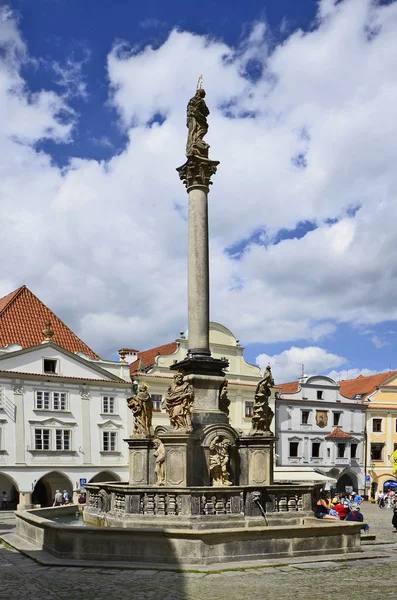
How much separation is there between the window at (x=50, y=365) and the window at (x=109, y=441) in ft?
14.6

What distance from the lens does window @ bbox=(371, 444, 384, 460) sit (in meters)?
49.6

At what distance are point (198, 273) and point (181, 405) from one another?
11.3 feet

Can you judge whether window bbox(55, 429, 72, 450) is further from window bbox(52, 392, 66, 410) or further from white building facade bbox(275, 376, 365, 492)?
white building facade bbox(275, 376, 365, 492)

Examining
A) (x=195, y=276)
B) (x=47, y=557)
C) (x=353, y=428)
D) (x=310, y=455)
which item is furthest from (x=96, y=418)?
(x=47, y=557)

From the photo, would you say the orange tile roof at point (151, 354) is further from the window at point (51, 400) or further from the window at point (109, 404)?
the window at point (51, 400)

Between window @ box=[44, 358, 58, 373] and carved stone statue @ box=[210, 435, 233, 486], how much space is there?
76.6ft

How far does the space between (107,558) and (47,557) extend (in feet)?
3.83

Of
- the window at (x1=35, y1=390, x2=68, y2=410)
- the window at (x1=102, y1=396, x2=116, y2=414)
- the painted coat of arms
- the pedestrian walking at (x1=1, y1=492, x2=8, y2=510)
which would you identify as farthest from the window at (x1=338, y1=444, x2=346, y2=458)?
the pedestrian walking at (x1=1, y1=492, x2=8, y2=510)

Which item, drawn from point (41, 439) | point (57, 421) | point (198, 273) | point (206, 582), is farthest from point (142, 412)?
point (57, 421)

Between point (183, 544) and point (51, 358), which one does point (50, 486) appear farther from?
point (183, 544)

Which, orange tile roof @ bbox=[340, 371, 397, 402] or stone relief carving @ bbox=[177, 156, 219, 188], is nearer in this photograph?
stone relief carving @ bbox=[177, 156, 219, 188]

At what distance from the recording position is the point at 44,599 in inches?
358

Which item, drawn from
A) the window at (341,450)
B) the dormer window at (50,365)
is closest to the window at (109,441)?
the dormer window at (50,365)

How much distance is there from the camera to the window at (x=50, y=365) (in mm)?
36844
